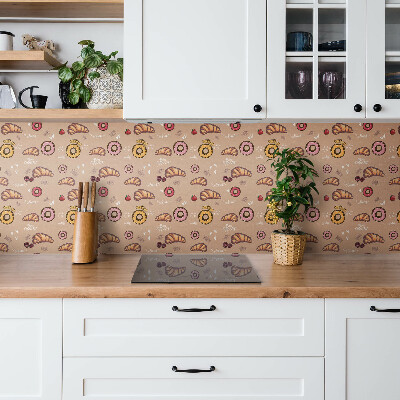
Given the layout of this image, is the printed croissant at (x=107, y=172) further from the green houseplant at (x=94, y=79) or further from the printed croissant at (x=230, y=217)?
the printed croissant at (x=230, y=217)

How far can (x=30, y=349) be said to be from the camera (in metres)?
1.78

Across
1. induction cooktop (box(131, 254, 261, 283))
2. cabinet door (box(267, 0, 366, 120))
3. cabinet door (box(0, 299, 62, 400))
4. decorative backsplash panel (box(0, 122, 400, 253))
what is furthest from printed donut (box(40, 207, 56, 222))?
cabinet door (box(267, 0, 366, 120))

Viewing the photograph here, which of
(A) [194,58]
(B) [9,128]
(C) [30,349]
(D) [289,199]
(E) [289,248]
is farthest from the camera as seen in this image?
(B) [9,128]

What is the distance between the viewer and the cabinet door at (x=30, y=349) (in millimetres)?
1768

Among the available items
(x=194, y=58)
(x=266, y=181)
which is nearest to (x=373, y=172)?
(x=266, y=181)

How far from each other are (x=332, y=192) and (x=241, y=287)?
3.03 feet

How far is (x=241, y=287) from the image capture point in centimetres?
177

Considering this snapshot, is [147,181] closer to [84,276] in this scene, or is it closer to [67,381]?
[84,276]

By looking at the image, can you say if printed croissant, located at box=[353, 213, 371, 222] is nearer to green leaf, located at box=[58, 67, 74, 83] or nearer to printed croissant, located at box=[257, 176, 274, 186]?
printed croissant, located at box=[257, 176, 274, 186]

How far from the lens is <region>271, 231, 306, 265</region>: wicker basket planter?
7.07 feet

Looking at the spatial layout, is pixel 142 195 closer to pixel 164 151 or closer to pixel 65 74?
pixel 164 151

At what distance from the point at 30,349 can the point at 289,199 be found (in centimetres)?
127

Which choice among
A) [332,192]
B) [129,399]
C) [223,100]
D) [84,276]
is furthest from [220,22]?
[129,399]

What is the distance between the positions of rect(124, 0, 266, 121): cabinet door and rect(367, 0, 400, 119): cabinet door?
45cm
